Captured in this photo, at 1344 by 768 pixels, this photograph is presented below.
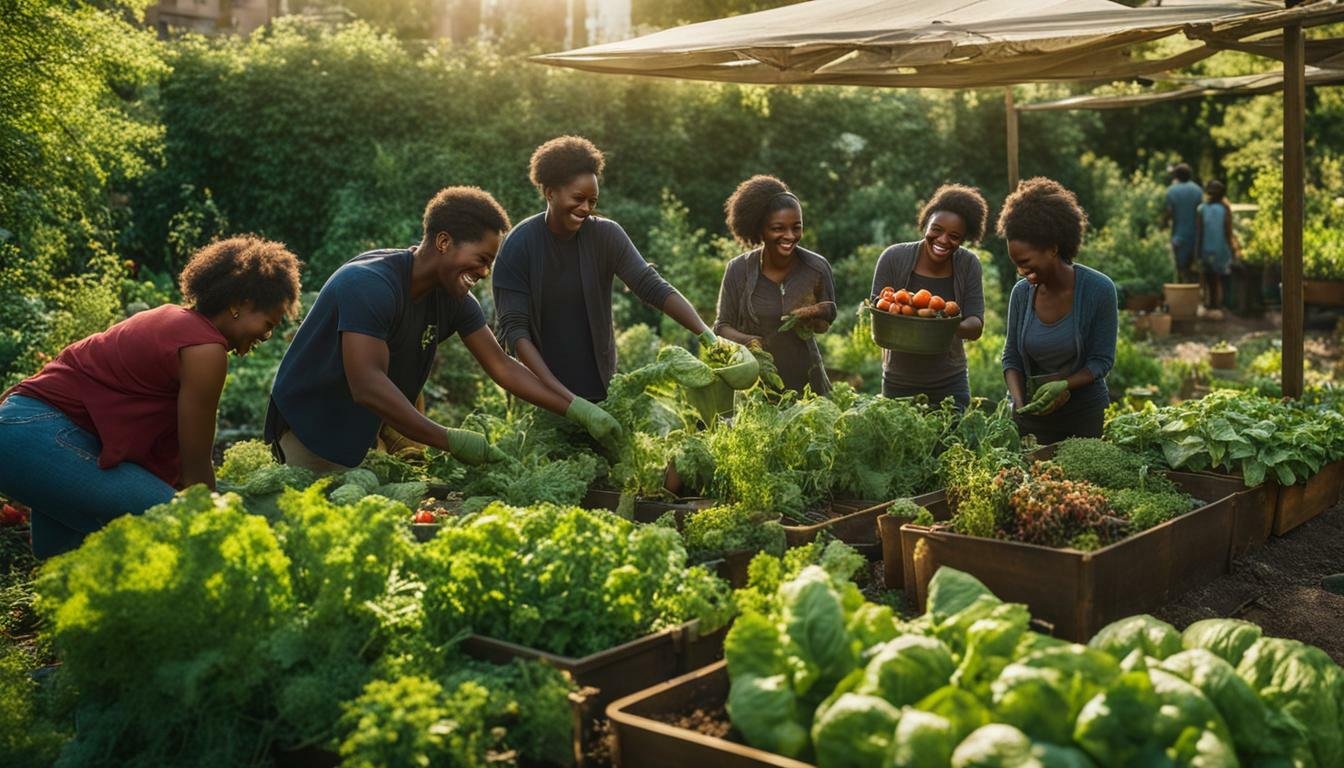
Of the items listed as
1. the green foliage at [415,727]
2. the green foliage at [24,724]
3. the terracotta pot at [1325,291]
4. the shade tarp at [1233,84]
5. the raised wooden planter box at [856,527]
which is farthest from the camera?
the terracotta pot at [1325,291]

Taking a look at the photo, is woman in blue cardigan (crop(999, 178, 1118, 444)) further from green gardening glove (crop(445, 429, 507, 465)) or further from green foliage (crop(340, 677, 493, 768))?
green foliage (crop(340, 677, 493, 768))

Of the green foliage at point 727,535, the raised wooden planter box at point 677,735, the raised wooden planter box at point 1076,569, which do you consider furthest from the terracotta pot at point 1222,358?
the raised wooden planter box at point 677,735

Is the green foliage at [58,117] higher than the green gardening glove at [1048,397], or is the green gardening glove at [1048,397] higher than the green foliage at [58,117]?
the green foliage at [58,117]

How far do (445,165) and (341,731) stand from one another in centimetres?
1187

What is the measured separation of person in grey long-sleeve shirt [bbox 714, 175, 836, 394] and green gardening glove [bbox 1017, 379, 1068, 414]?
40.5 inches

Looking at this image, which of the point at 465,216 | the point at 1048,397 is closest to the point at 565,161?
the point at 465,216

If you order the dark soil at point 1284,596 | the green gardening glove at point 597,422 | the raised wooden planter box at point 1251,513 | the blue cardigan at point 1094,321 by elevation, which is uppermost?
the blue cardigan at point 1094,321

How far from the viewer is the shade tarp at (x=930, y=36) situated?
4824 millimetres

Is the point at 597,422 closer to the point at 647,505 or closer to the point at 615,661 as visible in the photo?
the point at 647,505

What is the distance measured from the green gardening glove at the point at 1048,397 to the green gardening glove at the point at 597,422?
1.70 meters

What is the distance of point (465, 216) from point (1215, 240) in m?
13.8

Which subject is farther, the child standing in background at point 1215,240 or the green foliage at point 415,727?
the child standing in background at point 1215,240

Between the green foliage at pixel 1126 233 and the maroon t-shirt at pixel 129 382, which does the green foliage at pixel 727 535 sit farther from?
the green foliage at pixel 1126 233

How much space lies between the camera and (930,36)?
15.9 feet
